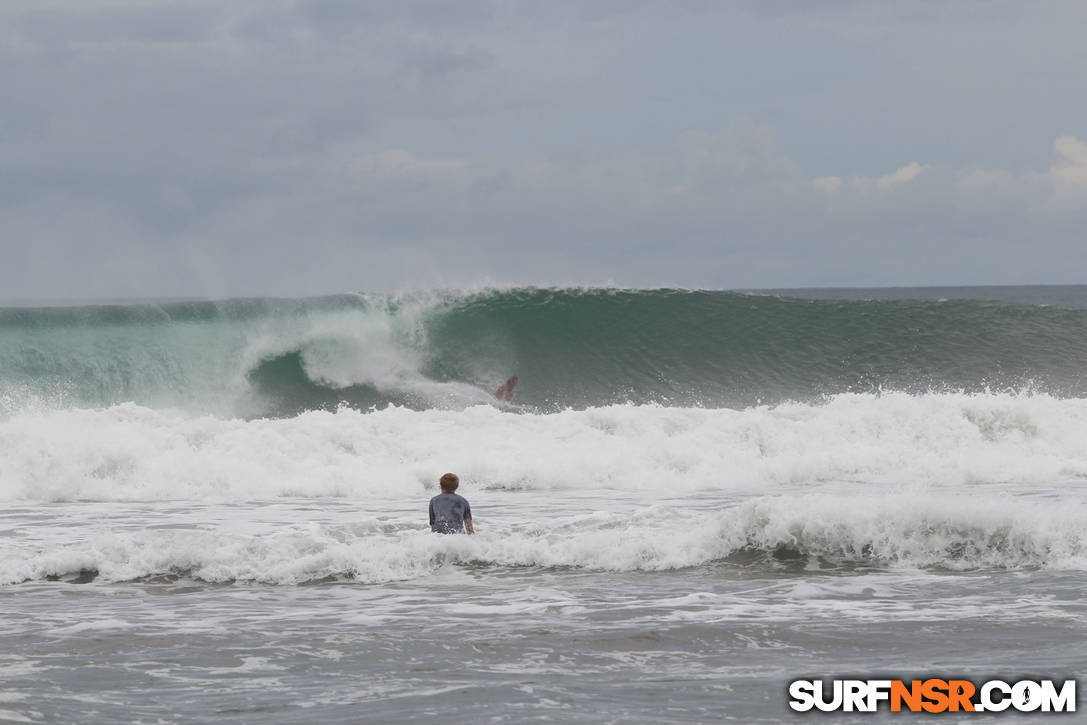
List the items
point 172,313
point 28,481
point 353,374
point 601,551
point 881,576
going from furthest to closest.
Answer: point 172,313, point 353,374, point 28,481, point 601,551, point 881,576

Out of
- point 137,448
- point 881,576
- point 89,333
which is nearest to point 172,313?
point 89,333

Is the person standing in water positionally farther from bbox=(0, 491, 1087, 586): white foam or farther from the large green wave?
the large green wave

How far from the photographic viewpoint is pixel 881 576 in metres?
9.30

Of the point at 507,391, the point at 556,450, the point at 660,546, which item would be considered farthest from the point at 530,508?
the point at 507,391

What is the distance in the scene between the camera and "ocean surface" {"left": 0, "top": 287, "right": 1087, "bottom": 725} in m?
6.47

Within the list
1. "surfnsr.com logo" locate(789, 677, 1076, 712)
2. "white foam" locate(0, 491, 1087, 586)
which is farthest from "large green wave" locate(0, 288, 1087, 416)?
"surfnsr.com logo" locate(789, 677, 1076, 712)

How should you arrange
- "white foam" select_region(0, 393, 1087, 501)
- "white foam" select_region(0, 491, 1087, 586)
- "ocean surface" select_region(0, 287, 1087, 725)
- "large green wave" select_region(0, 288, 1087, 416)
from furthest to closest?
"large green wave" select_region(0, 288, 1087, 416) < "white foam" select_region(0, 393, 1087, 501) < "white foam" select_region(0, 491, 1087, 586) < "ocean surface" select_region(0, 287, 1087, 725)

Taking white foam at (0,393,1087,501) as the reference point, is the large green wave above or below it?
above

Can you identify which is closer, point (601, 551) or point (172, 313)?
point (601, 551)

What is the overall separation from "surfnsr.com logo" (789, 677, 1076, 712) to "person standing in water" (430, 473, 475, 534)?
15.3 ft

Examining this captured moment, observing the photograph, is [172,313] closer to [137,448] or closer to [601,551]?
[137,448]

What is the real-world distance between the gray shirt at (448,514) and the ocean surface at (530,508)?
28 cm

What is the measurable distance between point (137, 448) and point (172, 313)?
10.2 metres

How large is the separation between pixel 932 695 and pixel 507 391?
1672 centimetres
